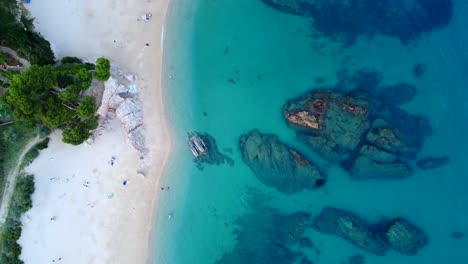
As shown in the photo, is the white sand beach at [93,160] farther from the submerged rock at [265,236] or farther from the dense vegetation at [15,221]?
the submerged rock at [265,236]

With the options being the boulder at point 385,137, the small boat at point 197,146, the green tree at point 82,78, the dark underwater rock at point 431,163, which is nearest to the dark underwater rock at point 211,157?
the small boat at point 197,146

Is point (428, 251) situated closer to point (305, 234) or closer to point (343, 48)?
point (305, 234)

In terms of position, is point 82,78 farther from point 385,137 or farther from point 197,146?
point 385,137

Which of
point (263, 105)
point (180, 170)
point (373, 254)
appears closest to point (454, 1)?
point (263, 105)

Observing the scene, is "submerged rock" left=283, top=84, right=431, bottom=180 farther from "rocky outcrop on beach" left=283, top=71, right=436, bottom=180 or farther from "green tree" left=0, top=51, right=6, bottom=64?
"green tree" left=0, top=51, right=6, bottom=64

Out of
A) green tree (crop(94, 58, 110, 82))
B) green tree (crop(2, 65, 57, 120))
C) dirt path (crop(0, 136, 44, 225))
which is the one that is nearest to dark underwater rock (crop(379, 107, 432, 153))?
green tree (crop(94, 58, 110, 82))
